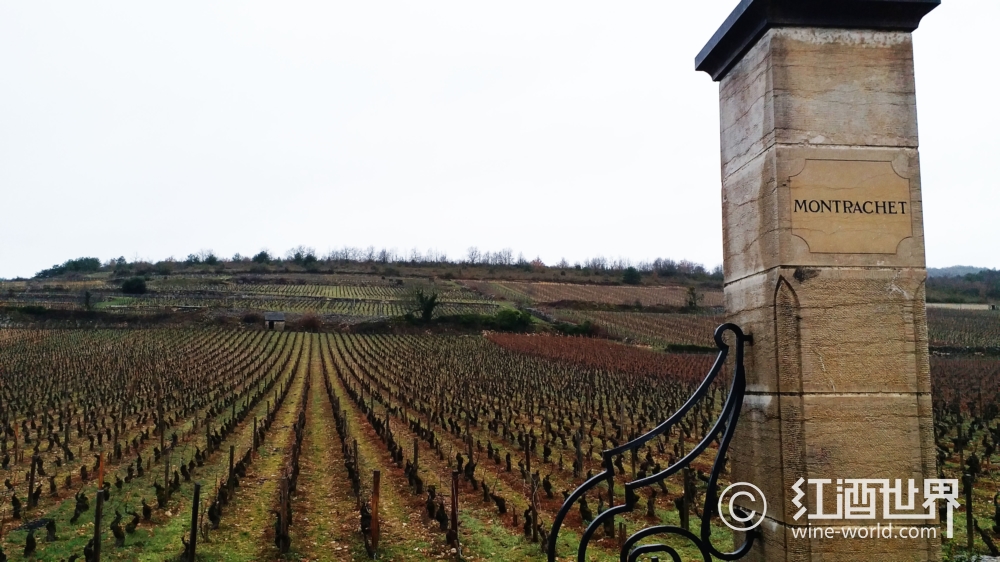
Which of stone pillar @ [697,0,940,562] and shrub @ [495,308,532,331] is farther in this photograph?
shrub @ [495,308,532,331]

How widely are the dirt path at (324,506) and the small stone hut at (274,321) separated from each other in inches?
1595

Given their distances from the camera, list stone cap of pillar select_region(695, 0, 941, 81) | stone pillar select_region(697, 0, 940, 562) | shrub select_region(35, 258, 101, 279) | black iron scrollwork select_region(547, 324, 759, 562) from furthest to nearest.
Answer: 1. shrub select_region(35, 258, 101, 279)
2. stone cap of pillar select_region(695, 0, 941, 81)
3. stone pillar select_region(697, 0, 940, 562)
4. black iron scrollwork select_region(547, 324, 759, 562)

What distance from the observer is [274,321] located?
192ft

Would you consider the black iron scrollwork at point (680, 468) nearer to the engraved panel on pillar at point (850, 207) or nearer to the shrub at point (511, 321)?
the engraved panel on pillar at point (850, 207)

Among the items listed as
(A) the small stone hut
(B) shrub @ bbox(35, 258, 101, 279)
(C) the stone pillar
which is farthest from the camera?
(B) shrub @ bbox(35, 258, 101, 279)

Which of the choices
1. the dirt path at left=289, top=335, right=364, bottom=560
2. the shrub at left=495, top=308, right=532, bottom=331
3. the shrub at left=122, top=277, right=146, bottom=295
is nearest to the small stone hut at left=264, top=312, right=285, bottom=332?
the shrub at left=495, top=308, right=532, bottom=331

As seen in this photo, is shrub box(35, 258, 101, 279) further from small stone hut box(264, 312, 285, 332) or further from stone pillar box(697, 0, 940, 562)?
stone pillar box(697, 0, 940, 562)

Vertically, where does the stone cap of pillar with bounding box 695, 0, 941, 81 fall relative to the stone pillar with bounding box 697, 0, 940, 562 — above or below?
above

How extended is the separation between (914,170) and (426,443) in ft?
50.5

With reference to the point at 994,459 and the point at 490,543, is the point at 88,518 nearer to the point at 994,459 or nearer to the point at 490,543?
the point at 490,543

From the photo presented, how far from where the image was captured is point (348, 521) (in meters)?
11.0

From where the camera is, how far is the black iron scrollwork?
3.13m

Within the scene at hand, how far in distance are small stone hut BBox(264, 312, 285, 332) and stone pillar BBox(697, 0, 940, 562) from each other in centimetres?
5678

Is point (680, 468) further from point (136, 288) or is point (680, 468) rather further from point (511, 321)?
point (136, 288)
